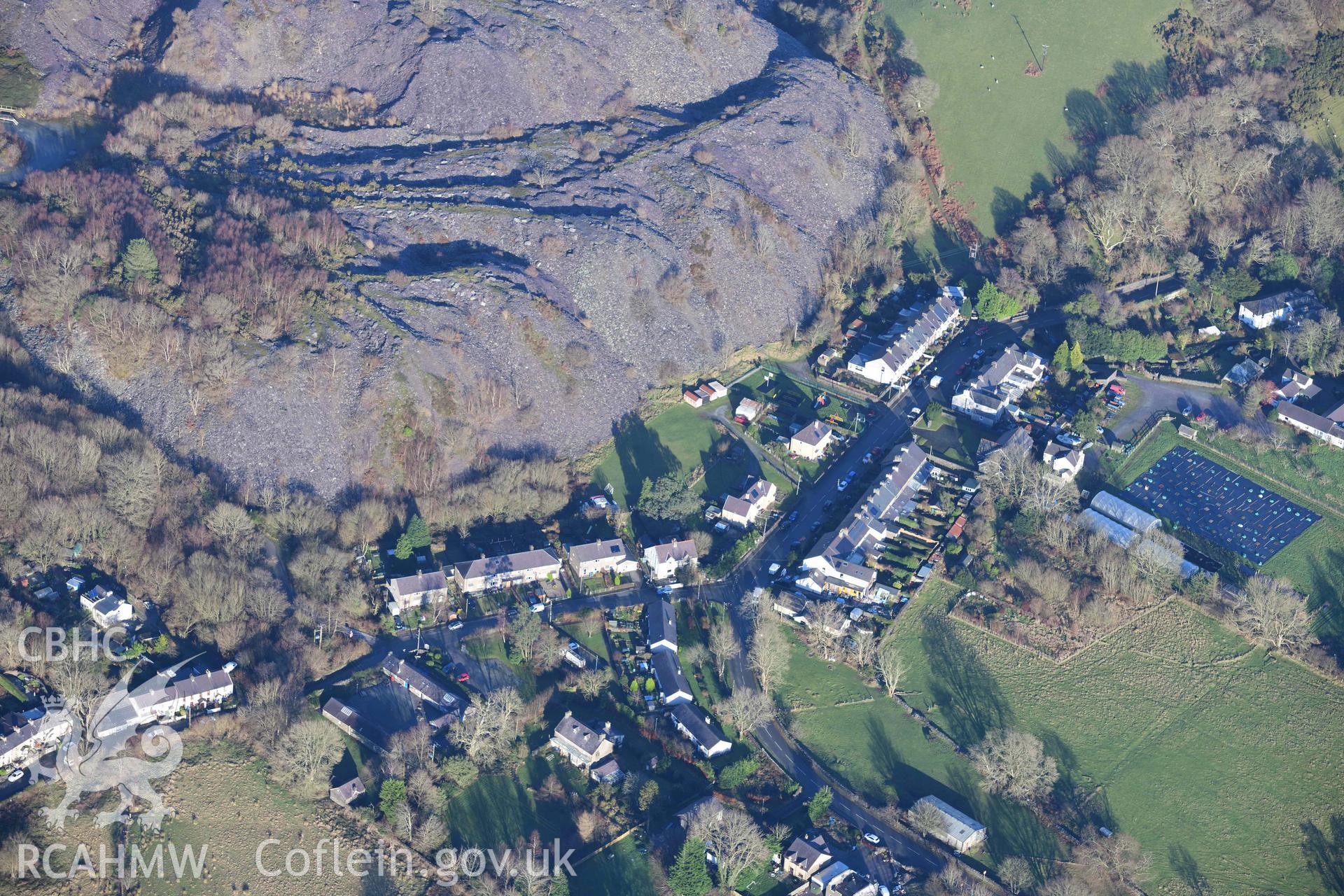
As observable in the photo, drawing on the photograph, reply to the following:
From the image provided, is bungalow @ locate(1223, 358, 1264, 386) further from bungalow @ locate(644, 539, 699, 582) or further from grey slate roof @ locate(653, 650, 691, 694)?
grey slate roof @ locate(653, 650, 691, 694)

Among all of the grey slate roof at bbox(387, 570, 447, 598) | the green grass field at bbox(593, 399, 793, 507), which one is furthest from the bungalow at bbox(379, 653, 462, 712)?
the green grass field at bbox(593, 399, 793, 507)

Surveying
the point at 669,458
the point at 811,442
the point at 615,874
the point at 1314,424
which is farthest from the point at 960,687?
the point at 1314,424

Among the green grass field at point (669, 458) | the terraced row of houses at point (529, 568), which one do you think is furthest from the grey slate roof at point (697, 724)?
the green grass field at point (669, 458)

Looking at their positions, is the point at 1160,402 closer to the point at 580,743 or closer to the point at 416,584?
the point at 580,743

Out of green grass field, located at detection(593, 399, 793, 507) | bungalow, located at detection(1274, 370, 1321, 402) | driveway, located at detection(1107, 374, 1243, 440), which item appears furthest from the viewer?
bungalow, located at detection(1274, 370, 1321, 402)

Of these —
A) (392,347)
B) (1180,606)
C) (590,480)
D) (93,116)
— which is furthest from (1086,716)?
(93,116)

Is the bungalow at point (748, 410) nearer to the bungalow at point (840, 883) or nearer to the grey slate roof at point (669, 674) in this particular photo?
the grey slate roof at point (669, 674)
